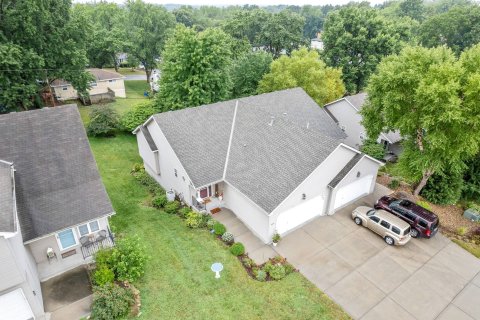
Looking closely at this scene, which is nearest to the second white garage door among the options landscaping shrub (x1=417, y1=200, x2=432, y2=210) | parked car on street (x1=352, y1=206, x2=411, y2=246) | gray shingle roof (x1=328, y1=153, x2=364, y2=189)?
gray shingle roof (x1=328, y1=153, x2=364, y2=189)

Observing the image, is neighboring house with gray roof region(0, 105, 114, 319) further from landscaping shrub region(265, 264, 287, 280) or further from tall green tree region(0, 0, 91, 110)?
tall green tree region(0, 0, 91, 110)

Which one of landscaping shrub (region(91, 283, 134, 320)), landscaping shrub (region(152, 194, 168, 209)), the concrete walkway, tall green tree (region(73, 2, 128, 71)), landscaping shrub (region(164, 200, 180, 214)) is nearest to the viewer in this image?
landscaping shrub (region(91, 283, 134, 320))

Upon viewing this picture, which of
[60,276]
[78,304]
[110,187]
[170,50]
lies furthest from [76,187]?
[170,50]

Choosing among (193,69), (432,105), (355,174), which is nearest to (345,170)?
(355,174)

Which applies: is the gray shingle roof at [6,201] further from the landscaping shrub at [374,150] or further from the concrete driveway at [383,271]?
the landscaping shrub at [374,150]

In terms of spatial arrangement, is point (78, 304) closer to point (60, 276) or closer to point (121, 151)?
point (60, 276)

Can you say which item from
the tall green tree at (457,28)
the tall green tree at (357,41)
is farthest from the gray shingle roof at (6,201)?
the tall green tree at (457,28)
